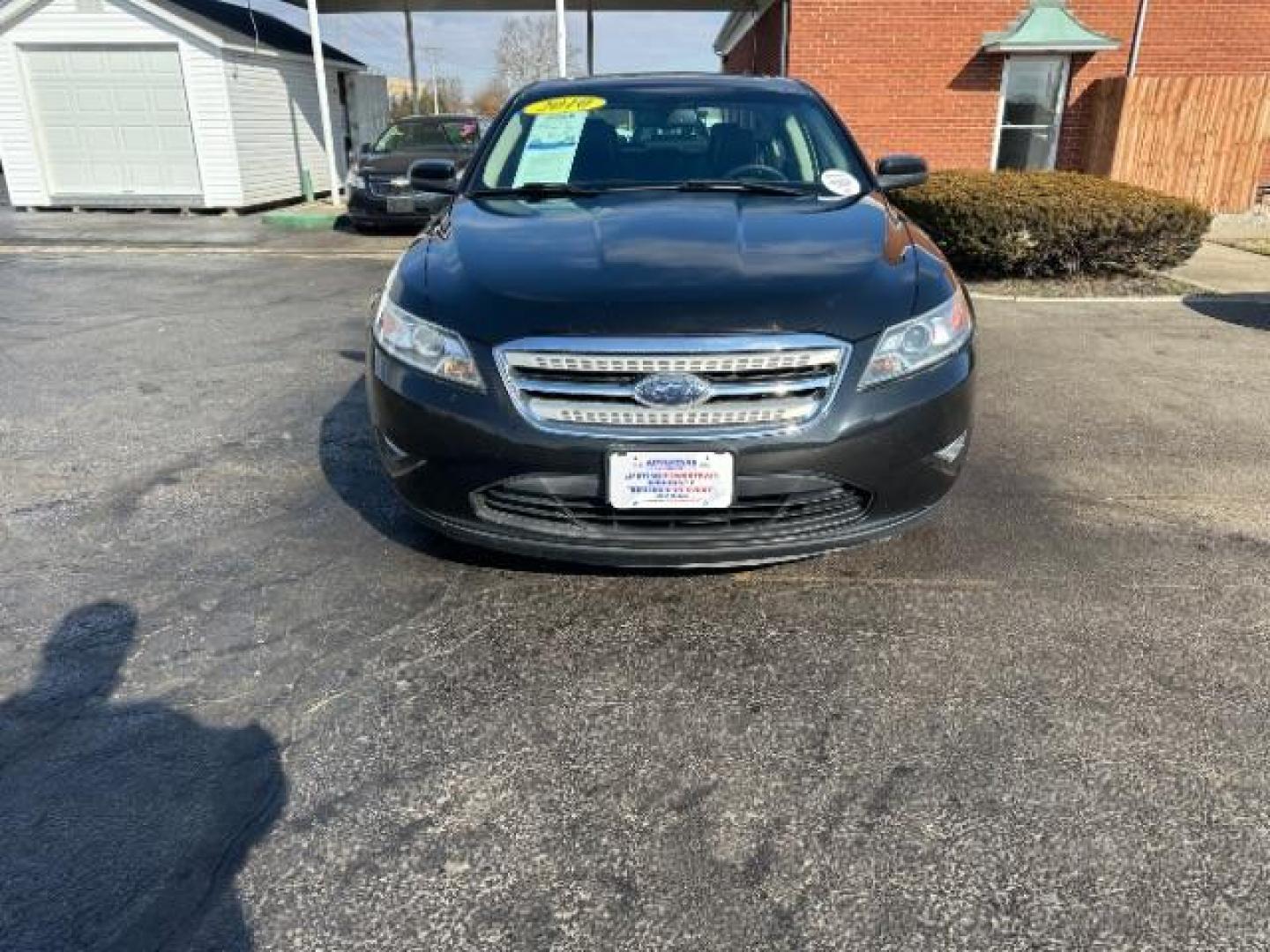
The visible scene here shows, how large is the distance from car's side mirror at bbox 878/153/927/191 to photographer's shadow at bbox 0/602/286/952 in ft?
11.3

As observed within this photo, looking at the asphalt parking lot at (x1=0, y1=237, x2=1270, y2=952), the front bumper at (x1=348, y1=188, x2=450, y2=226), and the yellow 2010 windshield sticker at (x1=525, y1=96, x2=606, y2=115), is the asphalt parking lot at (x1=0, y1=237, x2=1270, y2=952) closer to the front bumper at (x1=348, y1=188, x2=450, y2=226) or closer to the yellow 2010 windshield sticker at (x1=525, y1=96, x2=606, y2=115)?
the yellow 2010 windshield sticker at (x1=525, y1=96, x2=606, y2=115)

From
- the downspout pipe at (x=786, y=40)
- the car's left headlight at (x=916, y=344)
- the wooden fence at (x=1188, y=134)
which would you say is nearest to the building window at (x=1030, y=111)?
the wooden fence at (x=1188, y=134)

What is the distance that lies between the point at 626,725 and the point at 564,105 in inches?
118

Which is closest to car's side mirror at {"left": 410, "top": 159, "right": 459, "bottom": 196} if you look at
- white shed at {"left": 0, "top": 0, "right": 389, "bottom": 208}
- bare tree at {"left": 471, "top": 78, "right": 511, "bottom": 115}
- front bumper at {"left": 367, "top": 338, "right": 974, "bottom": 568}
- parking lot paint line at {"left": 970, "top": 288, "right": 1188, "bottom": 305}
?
front bumper at {"left": 367, "top": 338, "right": 974, "bottom": 568}

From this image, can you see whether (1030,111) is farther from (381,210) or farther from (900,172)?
(900,172)

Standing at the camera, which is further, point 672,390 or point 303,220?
point 303,220

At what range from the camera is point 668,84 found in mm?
4297

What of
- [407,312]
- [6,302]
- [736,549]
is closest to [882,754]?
[736,549]

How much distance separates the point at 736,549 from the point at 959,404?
83cm

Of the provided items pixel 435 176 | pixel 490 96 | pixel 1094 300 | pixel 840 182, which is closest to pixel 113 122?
pixel 435 176

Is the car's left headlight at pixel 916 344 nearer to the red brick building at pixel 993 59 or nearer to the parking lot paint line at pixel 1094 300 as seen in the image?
the parking lot paint line at pixel 1094 300

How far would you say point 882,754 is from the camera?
227 cm

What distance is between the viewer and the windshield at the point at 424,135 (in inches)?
541

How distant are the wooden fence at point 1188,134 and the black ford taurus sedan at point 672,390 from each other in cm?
1155
